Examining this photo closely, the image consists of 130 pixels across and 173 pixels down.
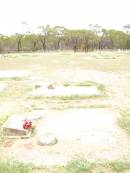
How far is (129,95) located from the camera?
11.2m

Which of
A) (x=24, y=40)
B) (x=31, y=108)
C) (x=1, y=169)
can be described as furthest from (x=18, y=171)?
(x=24, y=40)

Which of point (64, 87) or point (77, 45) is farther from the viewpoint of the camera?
point (77, 45)

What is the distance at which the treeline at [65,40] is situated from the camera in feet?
178

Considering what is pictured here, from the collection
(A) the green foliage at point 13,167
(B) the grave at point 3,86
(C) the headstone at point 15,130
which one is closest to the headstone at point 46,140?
(C) the headstone at point 15,130

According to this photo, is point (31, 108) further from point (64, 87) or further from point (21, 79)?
point (21, 79)

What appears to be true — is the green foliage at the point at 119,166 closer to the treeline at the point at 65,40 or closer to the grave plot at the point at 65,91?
the grave plot at the point at 65,91

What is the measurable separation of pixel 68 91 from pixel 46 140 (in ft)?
17.5

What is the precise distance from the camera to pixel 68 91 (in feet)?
38.0

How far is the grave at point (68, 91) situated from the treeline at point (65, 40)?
1595 inches

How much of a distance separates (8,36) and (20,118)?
4941 cm

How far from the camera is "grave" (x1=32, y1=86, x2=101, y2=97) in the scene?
36.1 ft

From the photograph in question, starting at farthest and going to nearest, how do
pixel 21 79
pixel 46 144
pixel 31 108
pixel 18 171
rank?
1. pixel 21 79
2. pixel 31 108
3. pixel 46 144
4. pixel 18 171

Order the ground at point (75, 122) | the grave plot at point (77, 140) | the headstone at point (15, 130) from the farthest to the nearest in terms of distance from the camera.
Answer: the headstone at point (15, 130), the ground at point (75, 122), the grave plot at point (77, 140)

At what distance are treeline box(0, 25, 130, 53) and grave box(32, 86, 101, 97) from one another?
40502 millimetres
